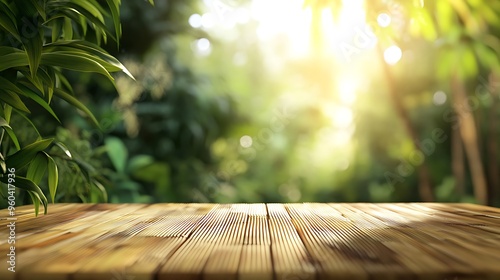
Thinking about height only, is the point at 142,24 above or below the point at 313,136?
above

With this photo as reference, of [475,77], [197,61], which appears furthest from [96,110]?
[475,77]

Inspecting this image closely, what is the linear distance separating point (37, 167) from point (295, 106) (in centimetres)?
374

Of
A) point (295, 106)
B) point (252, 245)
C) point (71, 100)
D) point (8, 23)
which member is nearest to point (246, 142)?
point (295, 106)

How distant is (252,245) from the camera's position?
76 cm

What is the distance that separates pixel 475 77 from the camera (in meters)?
3.93

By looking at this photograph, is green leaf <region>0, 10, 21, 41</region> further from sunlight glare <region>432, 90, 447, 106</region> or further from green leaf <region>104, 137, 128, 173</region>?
sunlight glare <region>432, 90, 447, 106</region>

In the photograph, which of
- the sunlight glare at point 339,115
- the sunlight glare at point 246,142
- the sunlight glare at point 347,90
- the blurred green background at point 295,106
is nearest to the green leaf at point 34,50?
the blurred green background at point 295,106

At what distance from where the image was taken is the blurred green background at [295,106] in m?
2.61

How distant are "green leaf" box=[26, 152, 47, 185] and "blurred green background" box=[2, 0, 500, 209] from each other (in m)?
0.44

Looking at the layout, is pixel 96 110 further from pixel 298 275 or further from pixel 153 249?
pixel 298 275

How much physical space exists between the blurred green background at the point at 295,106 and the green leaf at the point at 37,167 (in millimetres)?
439

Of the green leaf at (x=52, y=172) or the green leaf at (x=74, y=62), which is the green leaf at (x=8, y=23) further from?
the green leaf at (x=52, y=172)

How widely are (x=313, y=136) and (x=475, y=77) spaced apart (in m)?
1.29

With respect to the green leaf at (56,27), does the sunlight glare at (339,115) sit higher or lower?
higher
